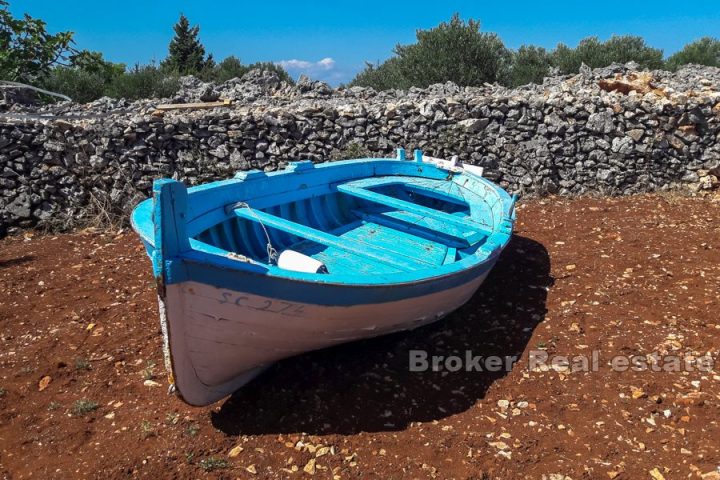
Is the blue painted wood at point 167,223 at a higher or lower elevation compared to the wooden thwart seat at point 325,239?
higher

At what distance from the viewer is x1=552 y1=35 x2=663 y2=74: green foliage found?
52.9ft

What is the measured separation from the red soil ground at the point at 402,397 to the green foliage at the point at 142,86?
7.58m

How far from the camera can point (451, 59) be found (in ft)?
49.3

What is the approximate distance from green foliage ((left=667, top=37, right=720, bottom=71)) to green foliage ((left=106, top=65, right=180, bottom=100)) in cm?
1633

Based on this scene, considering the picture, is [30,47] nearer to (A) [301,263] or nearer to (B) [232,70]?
(B) [232,70]

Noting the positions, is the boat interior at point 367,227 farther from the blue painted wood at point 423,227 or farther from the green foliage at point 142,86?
the green foliage at point 142,86

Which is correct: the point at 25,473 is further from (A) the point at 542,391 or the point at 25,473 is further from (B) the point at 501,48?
(B) the point at 501,48

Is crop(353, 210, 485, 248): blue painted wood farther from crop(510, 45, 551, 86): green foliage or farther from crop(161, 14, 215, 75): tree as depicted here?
crop(161, 14, 215, 75): tree

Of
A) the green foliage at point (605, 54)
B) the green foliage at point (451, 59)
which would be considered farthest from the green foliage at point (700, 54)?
the green foliage at point (451, 59)

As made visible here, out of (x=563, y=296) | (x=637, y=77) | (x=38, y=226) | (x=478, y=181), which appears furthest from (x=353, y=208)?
(x=637, y=77)

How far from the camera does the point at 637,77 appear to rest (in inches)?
407

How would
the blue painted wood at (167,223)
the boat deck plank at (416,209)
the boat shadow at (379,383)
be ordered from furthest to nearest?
the boat deck plank at (416,209), the boat shadow at (379,383), the blue painted wood at (167,223)

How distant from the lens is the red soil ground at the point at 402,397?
11.4 ft

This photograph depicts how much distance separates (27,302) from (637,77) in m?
10.7
